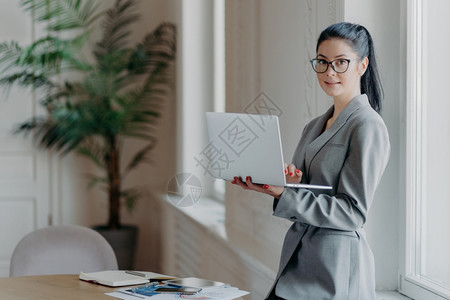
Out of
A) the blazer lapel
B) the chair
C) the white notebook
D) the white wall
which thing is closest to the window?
the white wall

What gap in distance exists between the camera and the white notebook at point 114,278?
78.1 inches

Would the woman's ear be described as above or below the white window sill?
above

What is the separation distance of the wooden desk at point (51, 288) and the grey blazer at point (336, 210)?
0.59 m

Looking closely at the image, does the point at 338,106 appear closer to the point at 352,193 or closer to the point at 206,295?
the point at 352,193

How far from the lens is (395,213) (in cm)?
202

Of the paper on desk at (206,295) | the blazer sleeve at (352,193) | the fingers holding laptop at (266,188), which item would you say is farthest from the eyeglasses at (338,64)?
the paper on desk at (206,295)

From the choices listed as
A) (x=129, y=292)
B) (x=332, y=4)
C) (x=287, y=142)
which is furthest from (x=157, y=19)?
(x=129, y=292)

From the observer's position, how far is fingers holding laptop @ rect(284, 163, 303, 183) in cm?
158

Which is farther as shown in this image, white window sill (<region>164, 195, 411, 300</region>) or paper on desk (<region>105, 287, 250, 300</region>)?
white window sill (<region>164, 195, 411, 300</region>)

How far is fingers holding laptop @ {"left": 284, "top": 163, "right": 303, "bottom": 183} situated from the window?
0.51m

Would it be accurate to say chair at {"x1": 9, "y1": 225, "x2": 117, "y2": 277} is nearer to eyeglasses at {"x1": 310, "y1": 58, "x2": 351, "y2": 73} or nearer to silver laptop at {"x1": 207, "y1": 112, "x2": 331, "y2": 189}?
silver laptop at {"x1": 207, "y1": 112, "x2": 331, "y2": 189}

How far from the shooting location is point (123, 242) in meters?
4.63

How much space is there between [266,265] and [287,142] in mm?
483

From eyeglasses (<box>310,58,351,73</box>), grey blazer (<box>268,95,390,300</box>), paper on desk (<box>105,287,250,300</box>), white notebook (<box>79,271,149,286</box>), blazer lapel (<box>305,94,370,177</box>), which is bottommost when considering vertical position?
white notebook (<box>79,271,149,286</box>)
